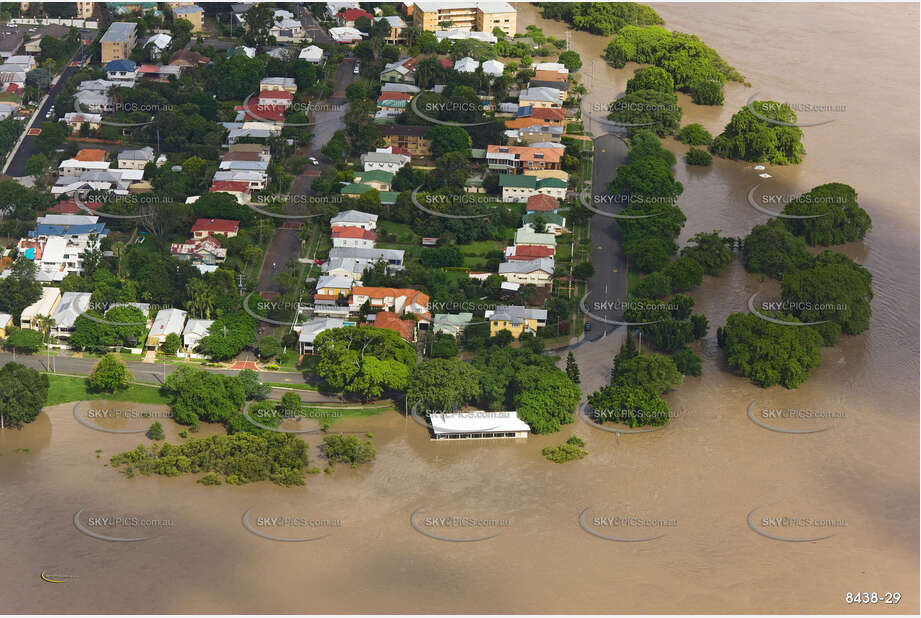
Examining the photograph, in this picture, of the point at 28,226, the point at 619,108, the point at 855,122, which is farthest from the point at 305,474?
the point at 855,122

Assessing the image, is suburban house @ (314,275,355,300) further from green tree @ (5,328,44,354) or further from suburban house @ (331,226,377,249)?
green tree @ (5,328,44,354)

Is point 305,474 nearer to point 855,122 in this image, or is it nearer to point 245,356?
point 245,356

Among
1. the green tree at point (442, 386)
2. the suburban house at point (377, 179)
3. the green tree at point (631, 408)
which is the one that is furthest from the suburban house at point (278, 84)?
the green tree at point (631, 408)

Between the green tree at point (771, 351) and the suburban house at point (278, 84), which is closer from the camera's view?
the green tree at point (771, 351)

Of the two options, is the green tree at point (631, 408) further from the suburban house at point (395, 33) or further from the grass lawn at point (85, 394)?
the suburban house at point (395, 33)

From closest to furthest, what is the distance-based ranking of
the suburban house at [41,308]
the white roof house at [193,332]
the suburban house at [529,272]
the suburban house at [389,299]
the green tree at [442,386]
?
the green tree at [442,386]
the white roof house at [193,332]
the suburban house at [41,308]
the suburban house at [389,299]
the suburban house at [529,272]

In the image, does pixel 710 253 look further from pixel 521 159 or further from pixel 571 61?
pixel 571 61

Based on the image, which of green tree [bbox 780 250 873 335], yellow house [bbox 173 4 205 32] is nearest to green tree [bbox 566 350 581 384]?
green tree [bbox 780 250 873 335]

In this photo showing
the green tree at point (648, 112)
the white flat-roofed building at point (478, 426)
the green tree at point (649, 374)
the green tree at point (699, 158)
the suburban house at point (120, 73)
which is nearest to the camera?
the white flat-roofed building at point (478, 426)
